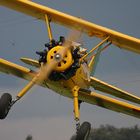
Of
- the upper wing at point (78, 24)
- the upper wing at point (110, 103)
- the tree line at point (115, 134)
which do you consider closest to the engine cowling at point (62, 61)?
the upper wing at point (78, 24)

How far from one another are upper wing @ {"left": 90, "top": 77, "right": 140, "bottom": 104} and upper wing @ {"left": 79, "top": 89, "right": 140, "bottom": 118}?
0.41 meters

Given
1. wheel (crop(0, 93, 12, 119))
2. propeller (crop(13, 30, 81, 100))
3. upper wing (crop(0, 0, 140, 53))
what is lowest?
wheel (crop(0, 93, 12, 119))

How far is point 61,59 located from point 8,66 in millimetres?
2619

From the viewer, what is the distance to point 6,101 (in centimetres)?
1588

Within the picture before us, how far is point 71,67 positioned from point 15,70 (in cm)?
246

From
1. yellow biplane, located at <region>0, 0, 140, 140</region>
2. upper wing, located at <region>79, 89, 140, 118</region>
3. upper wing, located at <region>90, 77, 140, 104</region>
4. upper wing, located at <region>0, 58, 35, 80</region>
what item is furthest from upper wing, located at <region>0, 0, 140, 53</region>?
upper wing, located at <region>0, 58, 35, 80</region>

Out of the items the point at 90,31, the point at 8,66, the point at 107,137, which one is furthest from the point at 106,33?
the point at 107,137

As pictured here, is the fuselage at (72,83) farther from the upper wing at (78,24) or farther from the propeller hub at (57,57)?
the upper wing at (78,24)

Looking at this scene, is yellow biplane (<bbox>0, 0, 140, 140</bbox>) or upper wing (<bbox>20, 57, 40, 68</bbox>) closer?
yellow biplane (<bbox>0, 0, 140, 140</bbox>)

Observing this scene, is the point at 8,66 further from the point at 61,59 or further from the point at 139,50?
the point at 139,50

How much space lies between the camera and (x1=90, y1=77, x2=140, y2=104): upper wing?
1872 centimetres

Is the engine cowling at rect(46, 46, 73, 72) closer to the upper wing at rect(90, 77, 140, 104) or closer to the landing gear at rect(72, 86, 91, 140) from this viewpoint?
the landing gear at rect(72, 86, 91, 140)

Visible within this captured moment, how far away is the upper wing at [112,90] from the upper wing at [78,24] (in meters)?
1.32


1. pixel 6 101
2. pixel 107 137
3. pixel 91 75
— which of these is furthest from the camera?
pixel 107 137
